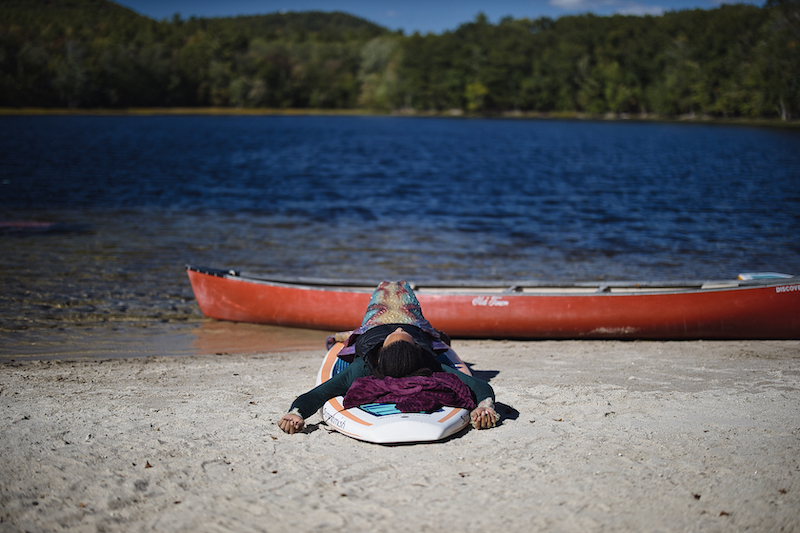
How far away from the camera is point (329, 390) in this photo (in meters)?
4.69

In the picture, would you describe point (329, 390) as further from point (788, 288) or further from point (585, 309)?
point (788, 288)

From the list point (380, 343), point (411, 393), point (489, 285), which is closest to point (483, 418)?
point (411, 393)

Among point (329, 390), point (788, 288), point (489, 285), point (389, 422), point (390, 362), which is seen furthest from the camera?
point (489, 285)

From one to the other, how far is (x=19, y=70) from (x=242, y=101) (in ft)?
111

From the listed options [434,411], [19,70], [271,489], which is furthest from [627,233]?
[19,70]

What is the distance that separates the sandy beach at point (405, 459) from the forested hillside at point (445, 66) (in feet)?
250

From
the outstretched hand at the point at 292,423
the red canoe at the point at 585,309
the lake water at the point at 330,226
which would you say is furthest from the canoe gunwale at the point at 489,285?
the outstretched hand at the point at 292,423

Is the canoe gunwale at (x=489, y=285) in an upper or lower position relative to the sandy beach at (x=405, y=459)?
upper

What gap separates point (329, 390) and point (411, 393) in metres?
0.65

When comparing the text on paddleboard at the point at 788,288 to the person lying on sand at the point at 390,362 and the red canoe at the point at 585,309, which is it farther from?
the person lying on sand at the point at 390,362

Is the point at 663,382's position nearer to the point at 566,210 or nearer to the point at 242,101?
the point at 566,210

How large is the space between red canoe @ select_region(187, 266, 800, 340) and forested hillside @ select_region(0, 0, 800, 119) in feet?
240

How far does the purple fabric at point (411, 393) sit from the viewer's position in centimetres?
447

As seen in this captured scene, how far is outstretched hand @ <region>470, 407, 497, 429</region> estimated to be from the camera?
4.47 meters
